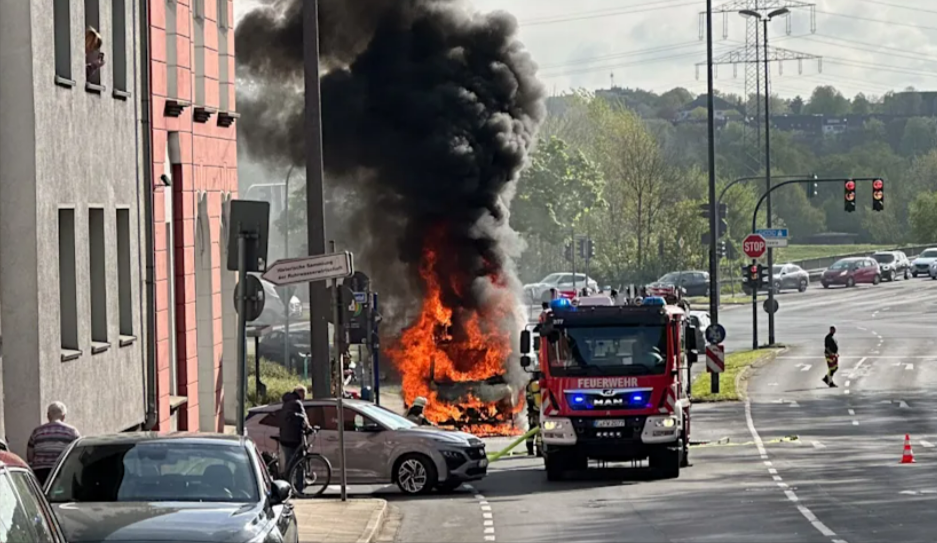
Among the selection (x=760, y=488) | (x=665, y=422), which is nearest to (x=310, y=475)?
(x=665, y=422)

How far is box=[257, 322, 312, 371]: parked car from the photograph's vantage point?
5146 cm

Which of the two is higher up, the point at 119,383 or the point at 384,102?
the point at 384,102

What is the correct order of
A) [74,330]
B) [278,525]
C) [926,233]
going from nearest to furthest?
[278,525]
[74,330]
[926,233]

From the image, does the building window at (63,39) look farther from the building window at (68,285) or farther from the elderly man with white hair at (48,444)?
the elderly man with white hair at (48,444)

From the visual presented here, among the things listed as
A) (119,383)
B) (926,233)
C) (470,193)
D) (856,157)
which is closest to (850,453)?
(119,383)

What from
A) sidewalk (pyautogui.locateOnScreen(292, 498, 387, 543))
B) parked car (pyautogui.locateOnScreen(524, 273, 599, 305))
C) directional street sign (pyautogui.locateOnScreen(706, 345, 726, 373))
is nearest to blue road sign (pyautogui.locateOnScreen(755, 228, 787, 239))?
directional street sign (pyautogui.locateOnScreen(706, 345, 726, 373))

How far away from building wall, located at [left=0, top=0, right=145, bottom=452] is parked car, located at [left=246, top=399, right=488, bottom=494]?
2917 mm

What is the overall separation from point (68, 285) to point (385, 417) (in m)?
5.48

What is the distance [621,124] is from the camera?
84.6 meters

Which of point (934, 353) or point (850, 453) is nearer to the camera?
point (850, 453)

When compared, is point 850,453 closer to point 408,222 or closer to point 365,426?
point 365,426

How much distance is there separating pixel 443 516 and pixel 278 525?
917cm

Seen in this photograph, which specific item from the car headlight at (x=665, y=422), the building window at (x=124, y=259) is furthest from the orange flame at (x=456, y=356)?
the building window at (x=124, y=259)

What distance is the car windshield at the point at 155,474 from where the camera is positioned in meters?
12.4
